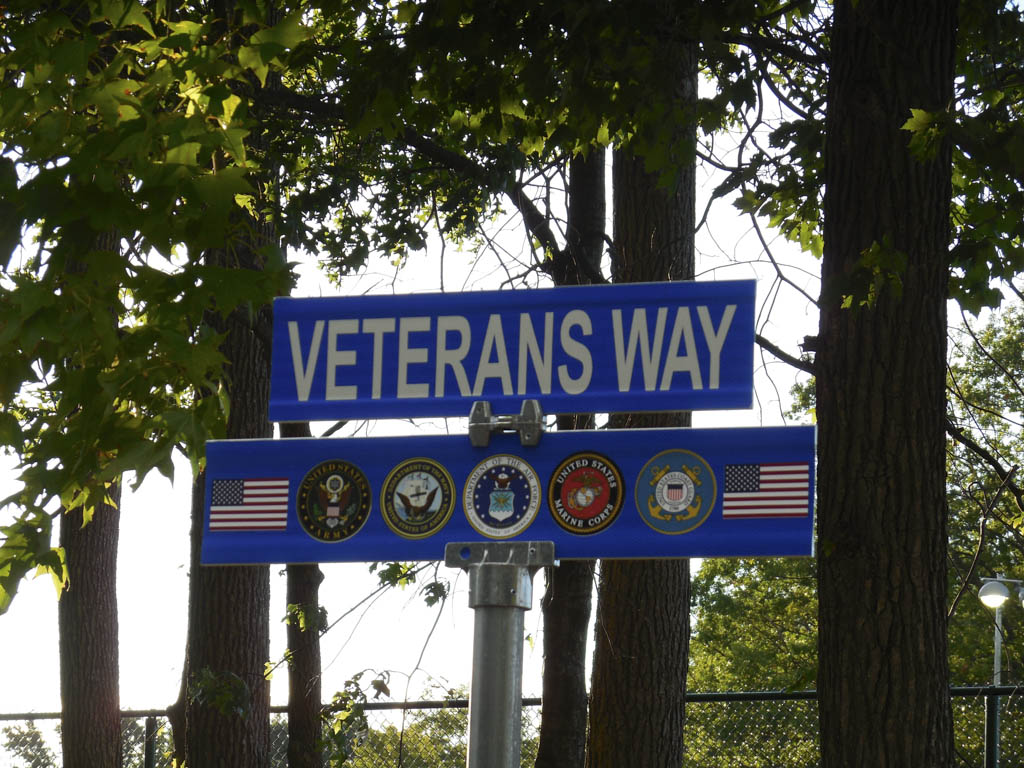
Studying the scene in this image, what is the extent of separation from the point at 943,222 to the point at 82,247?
8.22 ft

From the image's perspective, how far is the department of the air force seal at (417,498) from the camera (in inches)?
101

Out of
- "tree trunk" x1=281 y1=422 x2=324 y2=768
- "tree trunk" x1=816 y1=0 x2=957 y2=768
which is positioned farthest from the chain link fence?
"tree trunk" x1=816 y1=0 x2=957 y2=768

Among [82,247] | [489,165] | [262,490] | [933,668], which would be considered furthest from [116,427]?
[489,165]

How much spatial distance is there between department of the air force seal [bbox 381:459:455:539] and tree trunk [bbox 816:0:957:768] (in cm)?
155

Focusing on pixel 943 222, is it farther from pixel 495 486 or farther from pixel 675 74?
pixel 495 486

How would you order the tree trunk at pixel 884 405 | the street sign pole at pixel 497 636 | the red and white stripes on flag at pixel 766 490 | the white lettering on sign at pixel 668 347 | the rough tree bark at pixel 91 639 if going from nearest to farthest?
the street sign pole at pixel 497 636 < the red and white stripes on flag at pixel 766 490 < the white lettering on sign at pixel 668 347 < the tree trunk at pixel 884 405 < the rough tree bark at pixel 91 639

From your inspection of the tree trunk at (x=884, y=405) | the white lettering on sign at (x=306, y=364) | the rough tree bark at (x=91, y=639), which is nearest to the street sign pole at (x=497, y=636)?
the white lettering on sign at (x=306, y=364)

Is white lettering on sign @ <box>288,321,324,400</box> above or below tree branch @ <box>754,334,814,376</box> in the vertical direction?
below

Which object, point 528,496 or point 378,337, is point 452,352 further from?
point 528,496

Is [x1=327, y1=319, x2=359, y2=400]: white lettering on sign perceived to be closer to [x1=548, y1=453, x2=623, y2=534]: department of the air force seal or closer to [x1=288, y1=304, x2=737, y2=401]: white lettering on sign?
[x1=288, y1=304, x2=737, y2=401]: white lettering on sign

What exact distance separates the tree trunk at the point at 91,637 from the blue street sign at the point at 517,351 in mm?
7688

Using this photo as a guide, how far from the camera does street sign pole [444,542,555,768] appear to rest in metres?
2.12

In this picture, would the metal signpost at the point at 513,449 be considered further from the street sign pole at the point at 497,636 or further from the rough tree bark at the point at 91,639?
the rough tree bark at the point at 91,639

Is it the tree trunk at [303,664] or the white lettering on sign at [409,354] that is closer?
the white lettering on sign at [409,354]
